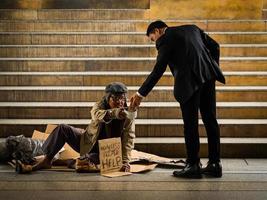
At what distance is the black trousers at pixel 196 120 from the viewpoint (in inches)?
214

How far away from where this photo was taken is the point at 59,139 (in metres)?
5.71

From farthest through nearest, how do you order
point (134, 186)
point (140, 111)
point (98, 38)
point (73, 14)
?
point (73, 14)
point (98, 38)
point (140, 111)
point (134, 186)

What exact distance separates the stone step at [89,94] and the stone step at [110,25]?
1840 mm

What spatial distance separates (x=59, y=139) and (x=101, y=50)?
301 centimetres

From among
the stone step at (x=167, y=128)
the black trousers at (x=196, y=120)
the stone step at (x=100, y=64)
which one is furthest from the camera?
the stone step at (x=100, y=64)

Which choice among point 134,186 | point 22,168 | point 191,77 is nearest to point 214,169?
point 134,186

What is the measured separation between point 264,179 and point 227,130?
130 centimetres

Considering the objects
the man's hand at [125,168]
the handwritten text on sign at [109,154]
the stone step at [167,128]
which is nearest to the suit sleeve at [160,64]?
the handwritten text on sign at [109,154]

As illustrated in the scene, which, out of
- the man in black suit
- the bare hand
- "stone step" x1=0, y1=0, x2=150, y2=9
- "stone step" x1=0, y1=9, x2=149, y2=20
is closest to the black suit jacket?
the man in black suit

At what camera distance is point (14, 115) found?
710cm

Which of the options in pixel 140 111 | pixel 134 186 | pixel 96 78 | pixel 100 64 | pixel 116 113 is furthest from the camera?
pixel 100 64

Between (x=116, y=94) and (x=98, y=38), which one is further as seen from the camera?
(x=98, y=38)

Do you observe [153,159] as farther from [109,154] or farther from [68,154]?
[68,154]

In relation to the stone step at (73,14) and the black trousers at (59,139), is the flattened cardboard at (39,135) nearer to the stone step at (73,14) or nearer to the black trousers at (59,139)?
the black trousers at (59,139)
